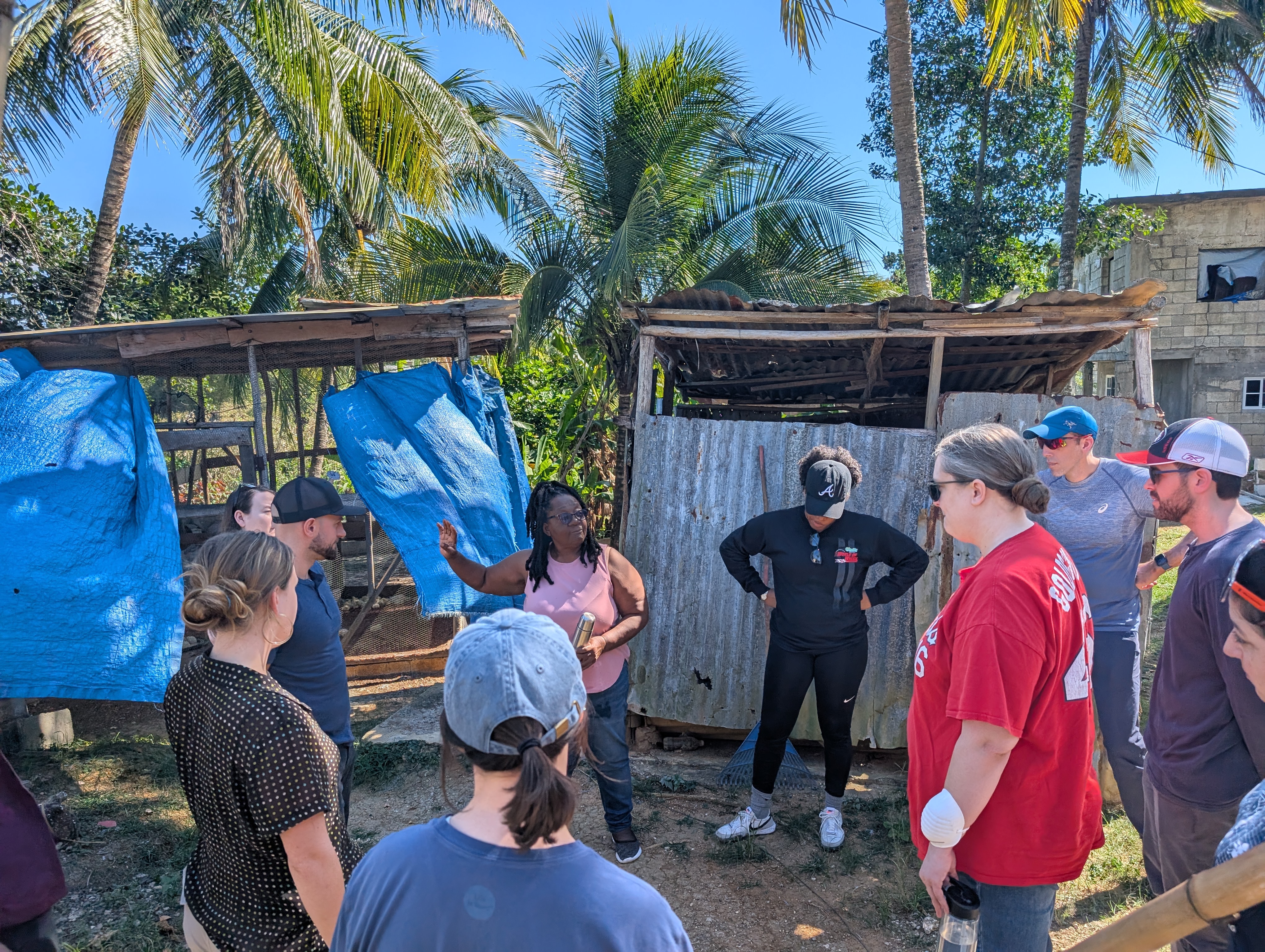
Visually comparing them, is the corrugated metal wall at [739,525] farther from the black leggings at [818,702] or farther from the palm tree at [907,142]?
the palm tree at [907,142]

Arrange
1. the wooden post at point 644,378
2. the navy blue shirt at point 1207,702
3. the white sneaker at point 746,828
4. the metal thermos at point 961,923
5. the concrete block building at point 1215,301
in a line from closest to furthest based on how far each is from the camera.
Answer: the metal thermos at point 961,923 → the navy blue shirt at point 1207,702 → the white sneaker at point 746,828 → the wooden post at point 644,378 → the concrete block building at point 1215,301

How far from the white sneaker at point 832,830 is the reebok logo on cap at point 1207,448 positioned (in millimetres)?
2455

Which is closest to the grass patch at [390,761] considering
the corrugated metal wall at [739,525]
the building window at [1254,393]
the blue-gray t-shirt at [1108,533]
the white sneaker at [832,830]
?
the corrugated metal wall at [739,525]

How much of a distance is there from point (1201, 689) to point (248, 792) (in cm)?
252

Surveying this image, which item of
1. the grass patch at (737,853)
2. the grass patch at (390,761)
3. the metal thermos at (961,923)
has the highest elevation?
the metal thermos at (961,923)

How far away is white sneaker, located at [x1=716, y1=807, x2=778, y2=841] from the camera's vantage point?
13.7 ft

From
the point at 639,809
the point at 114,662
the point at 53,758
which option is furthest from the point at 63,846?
the point at 639,809

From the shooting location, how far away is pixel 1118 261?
1748 centimetres

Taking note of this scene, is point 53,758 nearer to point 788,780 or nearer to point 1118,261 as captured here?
point 788,780

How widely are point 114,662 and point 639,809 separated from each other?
3141 millimetres

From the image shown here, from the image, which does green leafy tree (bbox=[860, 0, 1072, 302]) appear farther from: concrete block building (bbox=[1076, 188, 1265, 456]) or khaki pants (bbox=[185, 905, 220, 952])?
khaki pants (bbox=[185, 905, 220, 952])

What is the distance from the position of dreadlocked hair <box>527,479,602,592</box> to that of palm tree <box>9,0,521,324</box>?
24.7ft

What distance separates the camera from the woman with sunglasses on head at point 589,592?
11.8 ft

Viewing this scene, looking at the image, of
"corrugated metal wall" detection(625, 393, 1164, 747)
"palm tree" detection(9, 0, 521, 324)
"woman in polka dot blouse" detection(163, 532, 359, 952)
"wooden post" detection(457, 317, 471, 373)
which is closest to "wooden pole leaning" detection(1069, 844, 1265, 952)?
"woman in polka dot blouse" detection(163, 532, 359, 952)
